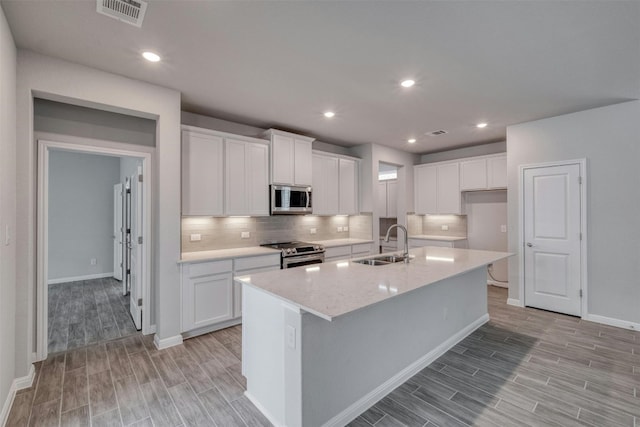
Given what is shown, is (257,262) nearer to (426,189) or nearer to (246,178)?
(246,178)

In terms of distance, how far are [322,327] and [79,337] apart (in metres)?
3.21

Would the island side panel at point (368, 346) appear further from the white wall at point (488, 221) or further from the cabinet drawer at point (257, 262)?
the white wall at point (488, 221)

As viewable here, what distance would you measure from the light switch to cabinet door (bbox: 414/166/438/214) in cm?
504

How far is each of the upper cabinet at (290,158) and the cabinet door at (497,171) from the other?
3.28 metres

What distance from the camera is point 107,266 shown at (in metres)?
6.21

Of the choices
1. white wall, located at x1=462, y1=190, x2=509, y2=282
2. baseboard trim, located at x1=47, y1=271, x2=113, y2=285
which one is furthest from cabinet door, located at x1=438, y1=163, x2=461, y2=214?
baseboard trim, located at x1=47, y1=271, x2=113, y2=285

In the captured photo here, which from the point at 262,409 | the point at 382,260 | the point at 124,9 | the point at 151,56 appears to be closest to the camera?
the point at 124,9

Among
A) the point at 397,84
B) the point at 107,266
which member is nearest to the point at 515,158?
the point at 397,84

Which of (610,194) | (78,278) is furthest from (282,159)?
(78,278)

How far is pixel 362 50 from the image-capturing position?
2359 millimetres

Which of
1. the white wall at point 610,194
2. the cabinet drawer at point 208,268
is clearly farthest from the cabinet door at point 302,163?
the white wall at point 610,194

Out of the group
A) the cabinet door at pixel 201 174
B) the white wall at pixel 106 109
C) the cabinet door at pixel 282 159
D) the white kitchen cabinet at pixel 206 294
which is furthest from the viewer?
the cabinet door at pixel 282 159

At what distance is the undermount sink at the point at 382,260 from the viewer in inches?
120

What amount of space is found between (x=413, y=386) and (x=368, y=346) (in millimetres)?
624
